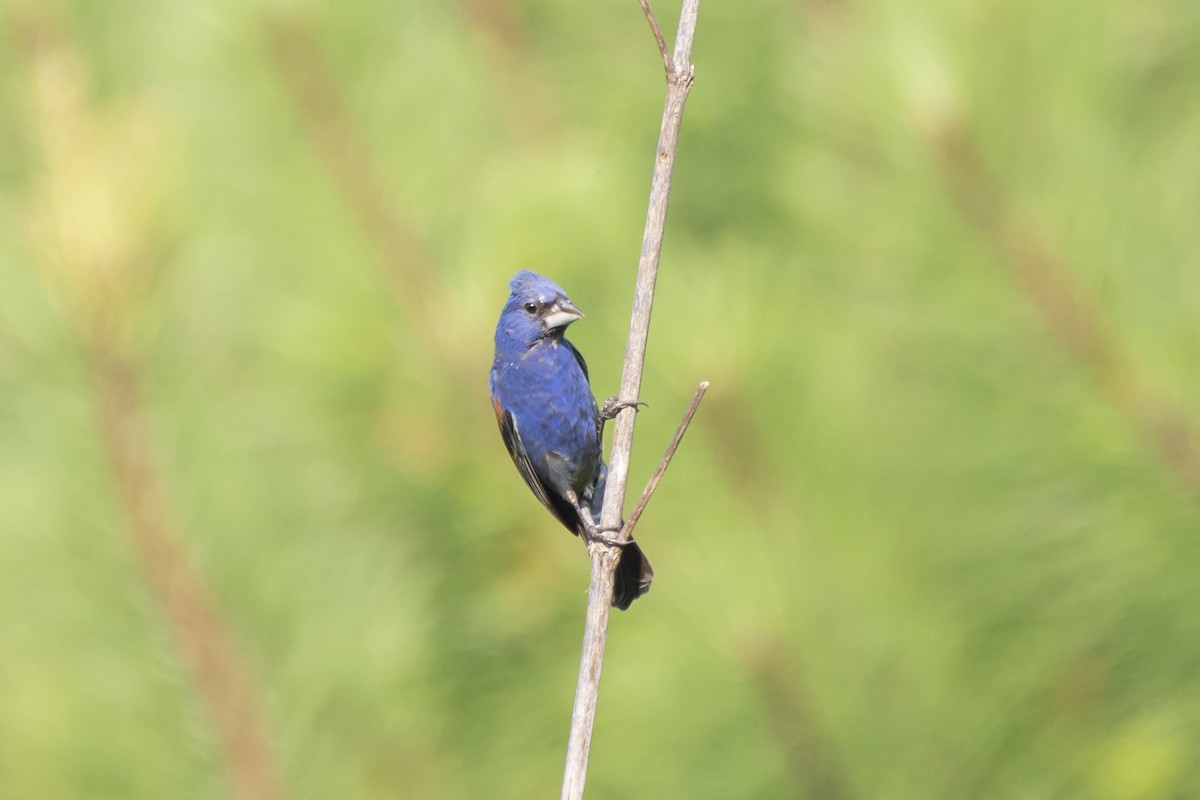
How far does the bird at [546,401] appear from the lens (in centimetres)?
273

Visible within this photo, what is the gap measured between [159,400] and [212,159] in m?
1.30

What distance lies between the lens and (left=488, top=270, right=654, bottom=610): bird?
273cm

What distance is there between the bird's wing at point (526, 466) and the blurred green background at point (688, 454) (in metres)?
0.04

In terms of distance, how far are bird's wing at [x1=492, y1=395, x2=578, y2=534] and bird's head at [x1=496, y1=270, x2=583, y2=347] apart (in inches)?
6.2

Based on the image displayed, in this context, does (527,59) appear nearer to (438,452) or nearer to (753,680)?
(438,452)

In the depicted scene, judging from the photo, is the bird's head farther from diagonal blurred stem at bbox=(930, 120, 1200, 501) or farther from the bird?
diagonal blurred stem at bbox=(930, 120, 1200, 501)

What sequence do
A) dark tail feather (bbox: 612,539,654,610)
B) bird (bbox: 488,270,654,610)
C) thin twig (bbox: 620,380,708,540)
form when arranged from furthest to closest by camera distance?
→ bird (bbox: 488,270,654,610) → dark tail feather (bbox: 612,539,654,610) → thin twig (bbox: 620,380,708,540)

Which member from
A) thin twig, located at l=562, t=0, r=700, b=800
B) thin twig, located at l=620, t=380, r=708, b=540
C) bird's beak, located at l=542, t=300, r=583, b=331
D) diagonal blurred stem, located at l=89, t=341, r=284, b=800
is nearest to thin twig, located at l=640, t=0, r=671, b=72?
thin twig, located at l=562, t=0, r=700, b=800

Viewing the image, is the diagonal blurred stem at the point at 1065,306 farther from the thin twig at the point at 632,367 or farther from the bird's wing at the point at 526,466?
the bird's wing at the point at 526,466

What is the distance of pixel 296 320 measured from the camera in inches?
113

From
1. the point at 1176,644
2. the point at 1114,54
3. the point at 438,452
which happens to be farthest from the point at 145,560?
the point at 1114,54

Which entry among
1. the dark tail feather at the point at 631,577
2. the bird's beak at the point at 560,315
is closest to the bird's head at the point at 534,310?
the bird's beak at the point at 560,315

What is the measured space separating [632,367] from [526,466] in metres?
1.06

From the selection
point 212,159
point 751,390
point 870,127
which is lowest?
point 751,390
